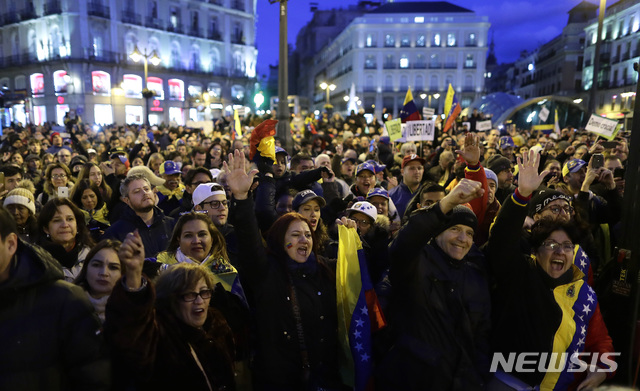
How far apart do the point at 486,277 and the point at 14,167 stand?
5969mm

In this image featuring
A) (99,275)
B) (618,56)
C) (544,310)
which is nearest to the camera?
(99,275)

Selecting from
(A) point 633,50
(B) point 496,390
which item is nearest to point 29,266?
(B) point 496,390

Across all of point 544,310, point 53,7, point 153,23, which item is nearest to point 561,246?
point 544,310

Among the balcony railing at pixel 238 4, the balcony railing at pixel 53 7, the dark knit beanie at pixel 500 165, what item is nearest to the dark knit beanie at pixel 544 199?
the dark knit beanie at pixel 500 165

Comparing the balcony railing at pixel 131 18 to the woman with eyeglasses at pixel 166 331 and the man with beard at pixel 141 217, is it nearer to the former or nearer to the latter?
the man with beard at pixel 141 217

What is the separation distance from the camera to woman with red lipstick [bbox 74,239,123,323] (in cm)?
263

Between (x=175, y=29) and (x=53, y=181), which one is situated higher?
(x=175, y=29)

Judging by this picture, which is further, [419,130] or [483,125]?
[483,125]

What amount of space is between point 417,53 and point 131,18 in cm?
3964

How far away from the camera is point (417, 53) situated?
6531cm

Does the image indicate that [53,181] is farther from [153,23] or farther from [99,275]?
[153,23]

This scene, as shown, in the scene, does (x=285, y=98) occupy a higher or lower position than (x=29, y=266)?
higher

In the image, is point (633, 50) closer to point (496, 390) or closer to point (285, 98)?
point (285, 98)

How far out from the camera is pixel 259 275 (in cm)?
281
